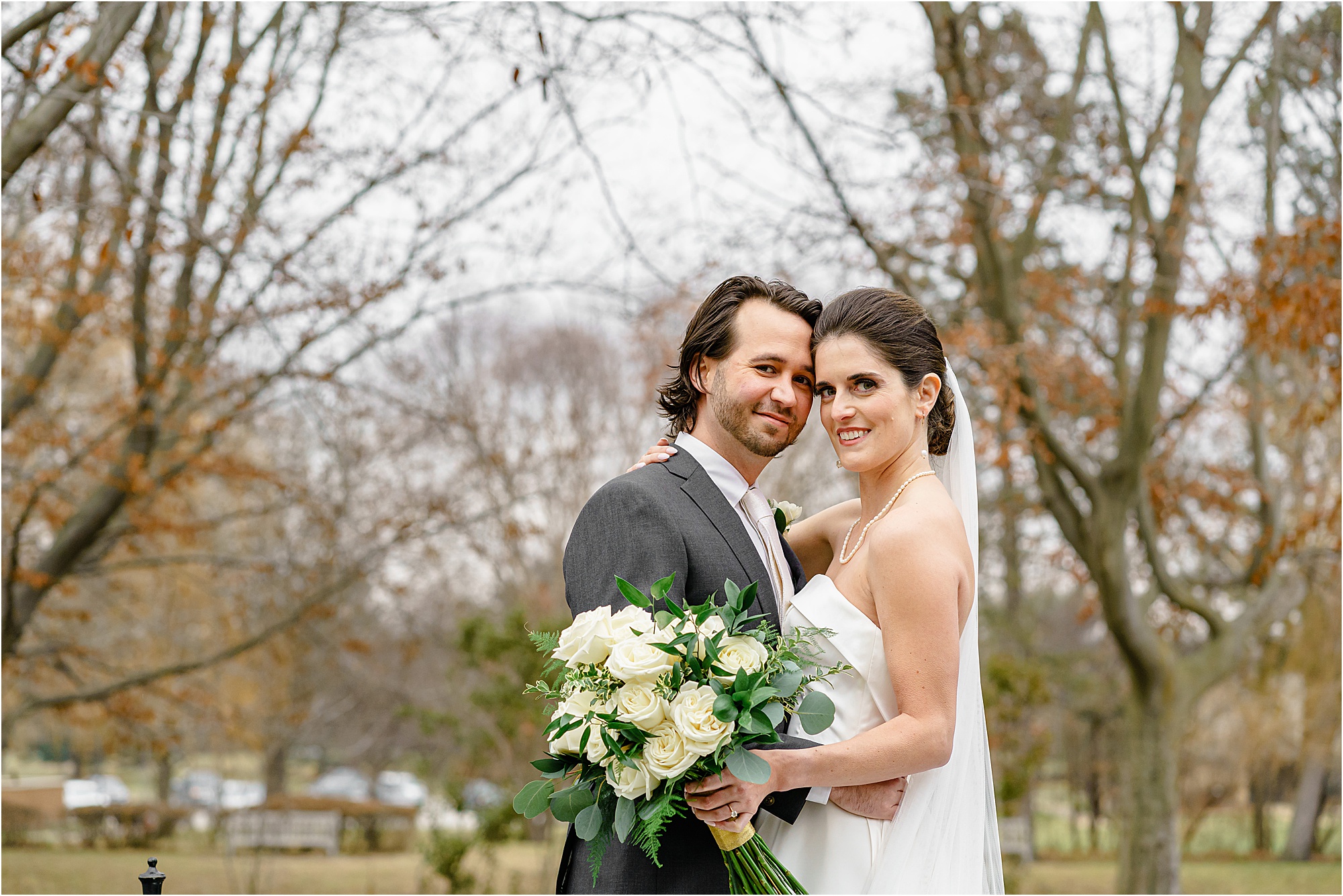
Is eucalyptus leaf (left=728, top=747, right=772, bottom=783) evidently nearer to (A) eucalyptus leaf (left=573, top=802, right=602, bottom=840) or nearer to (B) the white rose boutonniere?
(A) eucalyptus leaf (left=573, top=802, right=602, bottom=840)

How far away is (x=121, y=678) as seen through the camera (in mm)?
11484

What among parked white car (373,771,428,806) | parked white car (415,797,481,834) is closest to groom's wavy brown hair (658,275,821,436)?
parked white car (415,797,481,834)

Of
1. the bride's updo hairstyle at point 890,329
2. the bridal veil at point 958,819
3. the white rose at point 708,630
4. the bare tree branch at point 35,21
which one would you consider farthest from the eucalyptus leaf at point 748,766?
the bare tree branch at point 35,21

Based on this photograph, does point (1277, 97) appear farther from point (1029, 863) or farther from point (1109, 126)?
point (1029, 863)

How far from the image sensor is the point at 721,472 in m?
3.05

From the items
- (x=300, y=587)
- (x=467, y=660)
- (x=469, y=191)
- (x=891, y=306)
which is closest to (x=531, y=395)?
(x=300, y=587)

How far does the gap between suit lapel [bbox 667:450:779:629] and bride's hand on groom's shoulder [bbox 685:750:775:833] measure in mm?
571

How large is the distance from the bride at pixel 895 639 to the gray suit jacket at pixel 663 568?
A: 0.54 ft

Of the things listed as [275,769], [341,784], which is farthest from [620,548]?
[341,784]

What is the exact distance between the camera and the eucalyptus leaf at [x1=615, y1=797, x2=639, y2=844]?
2264 millimetres

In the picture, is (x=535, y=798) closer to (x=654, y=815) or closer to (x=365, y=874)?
(x=654, y=815)

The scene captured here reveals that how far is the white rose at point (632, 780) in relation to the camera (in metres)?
2.24

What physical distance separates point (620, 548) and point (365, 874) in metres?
14.5

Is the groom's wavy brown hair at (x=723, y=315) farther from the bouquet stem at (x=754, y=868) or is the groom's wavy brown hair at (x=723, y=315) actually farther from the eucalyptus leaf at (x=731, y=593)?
the bouquet stem at (x=754, y=868)
